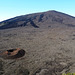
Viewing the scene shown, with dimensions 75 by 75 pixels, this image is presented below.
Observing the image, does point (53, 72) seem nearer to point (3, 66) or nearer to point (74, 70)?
A: point (74, 70)

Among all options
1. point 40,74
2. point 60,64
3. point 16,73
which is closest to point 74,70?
point 60,64

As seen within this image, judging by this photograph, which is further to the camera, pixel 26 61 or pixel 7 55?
pixel 7 55

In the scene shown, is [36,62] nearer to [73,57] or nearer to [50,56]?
[50,56]

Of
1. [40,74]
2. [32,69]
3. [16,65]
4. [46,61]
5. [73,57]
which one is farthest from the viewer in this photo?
[73,57]

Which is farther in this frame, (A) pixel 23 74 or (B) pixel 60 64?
(B) pixel 60 64

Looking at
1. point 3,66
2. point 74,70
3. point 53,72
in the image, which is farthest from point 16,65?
point 74,70

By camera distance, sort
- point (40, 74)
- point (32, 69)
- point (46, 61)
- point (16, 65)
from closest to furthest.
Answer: point (40, 74), point (32, 69), point (16, 65), point (46, 61)

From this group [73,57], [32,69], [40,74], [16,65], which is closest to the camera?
[40,74]

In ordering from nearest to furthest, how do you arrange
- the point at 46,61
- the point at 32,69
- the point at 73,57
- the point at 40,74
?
the point at 40,74, the point at 32,69, the point at 46,61, the point at 73,57
